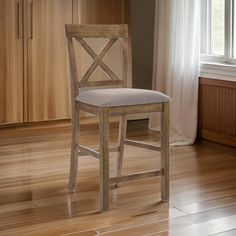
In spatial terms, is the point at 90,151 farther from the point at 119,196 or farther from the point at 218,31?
the point at 218,31

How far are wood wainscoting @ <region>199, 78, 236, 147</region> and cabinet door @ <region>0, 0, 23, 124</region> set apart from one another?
1.56 meters

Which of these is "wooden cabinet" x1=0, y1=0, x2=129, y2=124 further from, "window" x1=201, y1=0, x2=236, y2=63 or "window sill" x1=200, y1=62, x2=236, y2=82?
"window sill" x1=200, y1=62, x2=236, y2=82

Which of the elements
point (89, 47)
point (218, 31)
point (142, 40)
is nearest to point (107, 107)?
point (89, 47)

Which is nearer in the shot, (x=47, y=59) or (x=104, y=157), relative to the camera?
(x=104, y=157)

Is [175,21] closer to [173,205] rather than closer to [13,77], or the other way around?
[13,77]

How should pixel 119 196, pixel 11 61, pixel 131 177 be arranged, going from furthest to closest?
pixel 11 61 → pixel 119 196 → pixel 131 177

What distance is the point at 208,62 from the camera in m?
4.51

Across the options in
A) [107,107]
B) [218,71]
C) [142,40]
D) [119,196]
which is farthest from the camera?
[142,40]

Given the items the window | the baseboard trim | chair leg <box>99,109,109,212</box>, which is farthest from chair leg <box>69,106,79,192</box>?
the window

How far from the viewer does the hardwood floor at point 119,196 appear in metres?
2.52

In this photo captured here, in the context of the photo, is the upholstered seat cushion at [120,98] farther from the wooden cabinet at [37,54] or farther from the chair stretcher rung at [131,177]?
the wooden cabinet at [37,54]

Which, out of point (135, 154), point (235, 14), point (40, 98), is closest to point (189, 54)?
point (235, 14)

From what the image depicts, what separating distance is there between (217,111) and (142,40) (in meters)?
1.44

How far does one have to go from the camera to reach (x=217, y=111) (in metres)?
4.38
